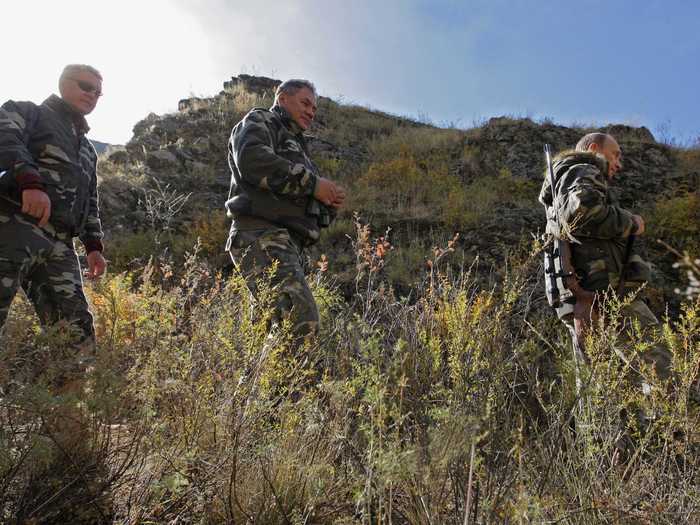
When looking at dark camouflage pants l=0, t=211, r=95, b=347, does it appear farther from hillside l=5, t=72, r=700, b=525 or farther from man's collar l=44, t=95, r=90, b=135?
man's collar l=44, t=95, r=90, b=135

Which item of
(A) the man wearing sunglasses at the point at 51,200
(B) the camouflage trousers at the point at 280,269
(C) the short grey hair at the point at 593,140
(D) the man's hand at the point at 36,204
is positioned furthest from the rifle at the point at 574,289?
(D) the man's hand at the point at 36,204

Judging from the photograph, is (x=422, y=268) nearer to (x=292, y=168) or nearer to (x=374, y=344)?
(x=292, y=168)

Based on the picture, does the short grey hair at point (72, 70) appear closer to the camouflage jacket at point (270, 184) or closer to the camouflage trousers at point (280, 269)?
the camouflage jacket at point (270, 184)

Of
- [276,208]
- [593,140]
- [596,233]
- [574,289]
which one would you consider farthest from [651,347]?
[276,208]

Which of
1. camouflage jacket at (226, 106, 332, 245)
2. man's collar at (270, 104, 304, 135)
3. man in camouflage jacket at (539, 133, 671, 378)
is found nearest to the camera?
camouflage jacket at (226, 106, 332, 245)

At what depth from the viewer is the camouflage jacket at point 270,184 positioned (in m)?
2.67

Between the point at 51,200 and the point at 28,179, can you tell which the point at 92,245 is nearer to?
the point at 51,200

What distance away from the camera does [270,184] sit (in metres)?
2.68

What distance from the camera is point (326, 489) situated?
155 cm

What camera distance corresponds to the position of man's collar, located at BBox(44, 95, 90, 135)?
283cm

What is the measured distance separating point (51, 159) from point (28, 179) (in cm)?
41

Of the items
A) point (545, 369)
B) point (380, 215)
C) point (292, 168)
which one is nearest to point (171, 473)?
point (292, 168)

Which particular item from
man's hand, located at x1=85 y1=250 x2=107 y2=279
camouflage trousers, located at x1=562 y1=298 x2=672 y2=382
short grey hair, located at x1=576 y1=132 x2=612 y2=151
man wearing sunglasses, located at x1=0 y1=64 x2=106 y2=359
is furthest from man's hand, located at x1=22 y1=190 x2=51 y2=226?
short grey hair, located at x1=576 y1=132 x2=612 y2=151

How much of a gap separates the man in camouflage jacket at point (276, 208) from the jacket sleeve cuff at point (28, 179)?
93cm
